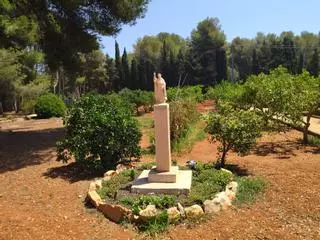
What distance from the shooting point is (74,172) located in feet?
30.6

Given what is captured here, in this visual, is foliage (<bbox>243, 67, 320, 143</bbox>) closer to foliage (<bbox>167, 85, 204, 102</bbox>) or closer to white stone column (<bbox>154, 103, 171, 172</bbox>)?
foliage (<bbox>167, 85, 204, 102</bbox>)

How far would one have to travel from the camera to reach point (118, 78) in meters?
51.8

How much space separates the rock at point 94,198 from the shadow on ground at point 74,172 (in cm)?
159

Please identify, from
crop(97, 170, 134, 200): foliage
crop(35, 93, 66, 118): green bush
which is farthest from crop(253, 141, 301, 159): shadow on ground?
crop(35, 93, 66, 118): green bush

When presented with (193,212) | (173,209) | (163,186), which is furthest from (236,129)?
(173,209)

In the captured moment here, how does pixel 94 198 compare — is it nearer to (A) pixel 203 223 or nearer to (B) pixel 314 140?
(A) pixel 203 223

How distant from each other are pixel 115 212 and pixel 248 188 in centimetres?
250

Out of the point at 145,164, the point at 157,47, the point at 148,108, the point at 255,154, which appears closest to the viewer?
the point at 145,164

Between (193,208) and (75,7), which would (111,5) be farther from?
(193,208)

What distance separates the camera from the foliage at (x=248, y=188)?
686 centimetres

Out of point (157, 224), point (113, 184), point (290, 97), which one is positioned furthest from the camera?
point (290, 97)

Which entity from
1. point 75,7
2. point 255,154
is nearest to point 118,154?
point 255,154

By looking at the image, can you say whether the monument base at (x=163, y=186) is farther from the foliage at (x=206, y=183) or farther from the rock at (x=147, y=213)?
the rock at (x=147, y=213)

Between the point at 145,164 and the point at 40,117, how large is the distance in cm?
1754
